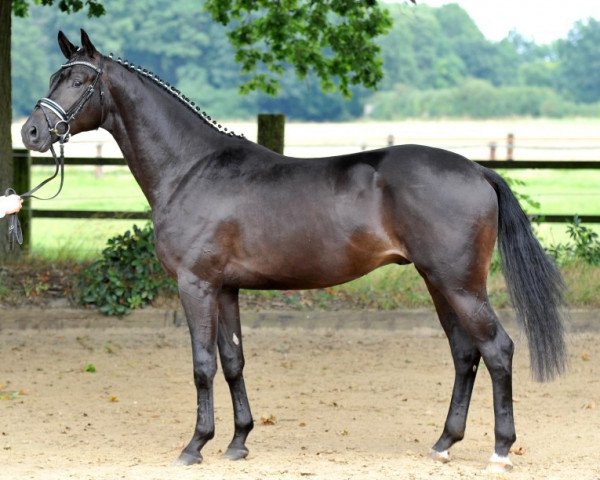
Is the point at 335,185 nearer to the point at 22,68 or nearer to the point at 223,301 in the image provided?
the point at 223,301

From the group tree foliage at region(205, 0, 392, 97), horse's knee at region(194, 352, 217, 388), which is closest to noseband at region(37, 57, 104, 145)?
horse's knee at region(194, 352, 217, 388)

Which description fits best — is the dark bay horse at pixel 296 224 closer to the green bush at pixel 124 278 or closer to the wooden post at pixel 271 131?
the green bush at pixel 124 278

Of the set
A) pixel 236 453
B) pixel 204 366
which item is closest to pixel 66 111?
pixel 204 366

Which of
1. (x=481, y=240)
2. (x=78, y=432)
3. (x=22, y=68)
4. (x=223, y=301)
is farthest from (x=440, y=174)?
(x=22, y=68)

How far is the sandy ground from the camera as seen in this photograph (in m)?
5.34

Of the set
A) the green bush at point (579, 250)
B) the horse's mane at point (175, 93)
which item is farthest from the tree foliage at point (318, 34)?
the horse's mane at point (175, 93)

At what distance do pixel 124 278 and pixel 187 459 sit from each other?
402cm

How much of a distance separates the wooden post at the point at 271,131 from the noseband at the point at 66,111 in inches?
205

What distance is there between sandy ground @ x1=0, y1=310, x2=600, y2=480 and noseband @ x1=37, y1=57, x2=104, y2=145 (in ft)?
5.84

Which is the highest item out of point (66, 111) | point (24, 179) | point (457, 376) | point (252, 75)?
point (252, 75)

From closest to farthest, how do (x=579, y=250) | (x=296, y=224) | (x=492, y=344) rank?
(x=492, y=344) < (x=296, y=224) < (x=579, y=250)

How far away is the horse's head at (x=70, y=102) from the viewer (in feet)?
17.1

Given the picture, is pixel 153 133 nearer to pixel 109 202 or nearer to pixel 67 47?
pixel 67 47

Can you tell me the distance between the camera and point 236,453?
548cm
